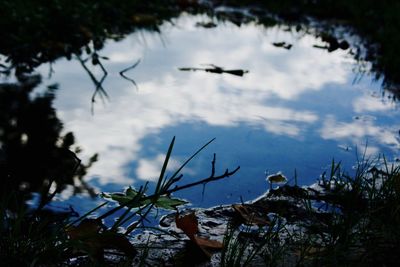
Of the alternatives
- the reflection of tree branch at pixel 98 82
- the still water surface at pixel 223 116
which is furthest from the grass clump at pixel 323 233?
the reflection of tree branch at pixel 98 82

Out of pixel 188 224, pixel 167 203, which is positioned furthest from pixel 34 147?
pixel 188 224

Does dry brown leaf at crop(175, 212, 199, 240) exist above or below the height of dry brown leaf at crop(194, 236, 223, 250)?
above

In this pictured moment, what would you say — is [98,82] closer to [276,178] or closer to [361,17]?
[276,178]

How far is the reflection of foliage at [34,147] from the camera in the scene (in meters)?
1.85

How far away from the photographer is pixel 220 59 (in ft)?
Result: 11.3

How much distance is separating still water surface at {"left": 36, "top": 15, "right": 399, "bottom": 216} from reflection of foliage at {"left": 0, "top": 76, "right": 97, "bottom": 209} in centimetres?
6

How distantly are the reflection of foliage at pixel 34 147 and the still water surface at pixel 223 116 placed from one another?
0.06 meters

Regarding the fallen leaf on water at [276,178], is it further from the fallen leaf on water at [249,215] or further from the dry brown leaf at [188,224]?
the dry brown leaf at [188,224]

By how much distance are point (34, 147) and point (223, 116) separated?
861 mm

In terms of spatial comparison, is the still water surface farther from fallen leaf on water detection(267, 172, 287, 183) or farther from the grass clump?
the grass clump

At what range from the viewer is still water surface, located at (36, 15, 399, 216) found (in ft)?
6.73

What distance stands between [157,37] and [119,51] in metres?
0.54

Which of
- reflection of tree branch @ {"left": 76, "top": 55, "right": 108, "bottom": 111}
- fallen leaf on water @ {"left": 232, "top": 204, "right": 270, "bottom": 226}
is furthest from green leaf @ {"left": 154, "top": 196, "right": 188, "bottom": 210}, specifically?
reflection of tree branch @ {"left": 76, "top": 55, "right": 108, "bottom": 111}

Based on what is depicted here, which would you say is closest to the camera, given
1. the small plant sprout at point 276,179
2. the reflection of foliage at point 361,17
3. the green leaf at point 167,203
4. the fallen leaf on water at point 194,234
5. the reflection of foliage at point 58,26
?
the fallen leaf on water at point 194,234
